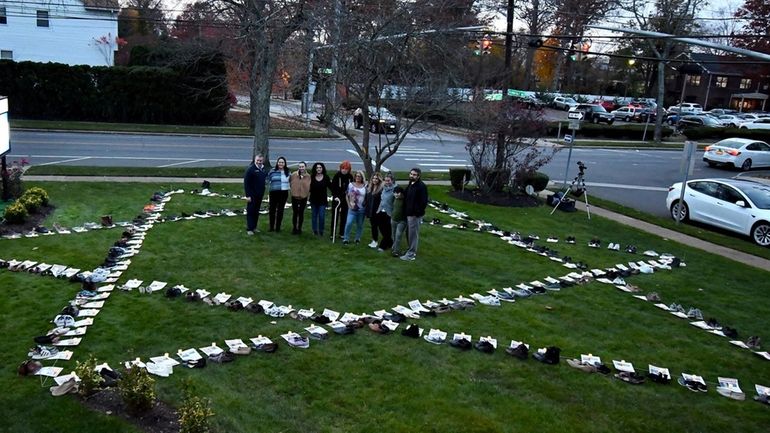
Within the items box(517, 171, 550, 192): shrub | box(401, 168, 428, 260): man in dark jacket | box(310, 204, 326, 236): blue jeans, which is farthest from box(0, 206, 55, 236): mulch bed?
box(517, 171, 550, 192): shrub

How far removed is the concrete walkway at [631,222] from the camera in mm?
15278

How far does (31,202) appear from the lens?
45.8ft

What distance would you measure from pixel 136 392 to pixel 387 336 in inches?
139

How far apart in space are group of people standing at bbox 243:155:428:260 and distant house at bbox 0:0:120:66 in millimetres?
35282

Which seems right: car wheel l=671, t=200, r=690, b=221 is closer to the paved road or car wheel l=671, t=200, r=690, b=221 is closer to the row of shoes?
the paved road

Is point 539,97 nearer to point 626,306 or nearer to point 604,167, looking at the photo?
point 604,167

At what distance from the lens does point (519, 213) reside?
18.6m

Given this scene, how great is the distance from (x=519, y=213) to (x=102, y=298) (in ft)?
40.9

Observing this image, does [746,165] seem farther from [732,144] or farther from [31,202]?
[31,202]

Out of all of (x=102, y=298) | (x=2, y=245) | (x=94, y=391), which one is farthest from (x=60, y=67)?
(x=94, y=391)

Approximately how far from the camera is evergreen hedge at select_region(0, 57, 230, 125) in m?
35.9

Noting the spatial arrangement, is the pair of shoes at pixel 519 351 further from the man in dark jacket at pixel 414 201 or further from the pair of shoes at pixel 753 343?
the man in dark jacket at pixel 414 201

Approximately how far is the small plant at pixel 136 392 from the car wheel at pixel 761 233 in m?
16.3

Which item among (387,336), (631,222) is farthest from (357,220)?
(631,222)
